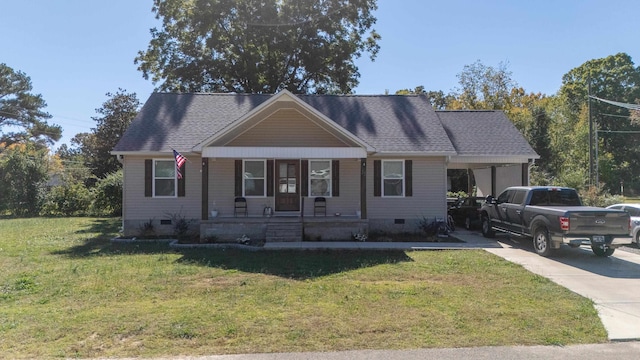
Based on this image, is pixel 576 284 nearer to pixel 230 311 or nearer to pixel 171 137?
pixel 230 311

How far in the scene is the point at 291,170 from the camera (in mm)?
15500

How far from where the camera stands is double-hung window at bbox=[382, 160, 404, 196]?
1556 cm

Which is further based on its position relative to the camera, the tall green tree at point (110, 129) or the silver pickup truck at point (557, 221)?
the tall green tree at point (110, 129)

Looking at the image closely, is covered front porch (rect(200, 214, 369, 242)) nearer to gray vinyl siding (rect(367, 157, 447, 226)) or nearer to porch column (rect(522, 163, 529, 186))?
gray vinyl siding (rect(367, 157, 447, 226))

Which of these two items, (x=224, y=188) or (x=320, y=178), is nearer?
(x=224, y=188)

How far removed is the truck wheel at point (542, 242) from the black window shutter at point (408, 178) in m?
5.01

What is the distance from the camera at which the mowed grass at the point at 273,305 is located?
5.08 m

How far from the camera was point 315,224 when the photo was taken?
13742 mm

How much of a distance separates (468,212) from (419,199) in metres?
3.37

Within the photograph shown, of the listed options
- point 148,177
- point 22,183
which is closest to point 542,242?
point 148,177

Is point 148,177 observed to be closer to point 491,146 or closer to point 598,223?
point 491,146

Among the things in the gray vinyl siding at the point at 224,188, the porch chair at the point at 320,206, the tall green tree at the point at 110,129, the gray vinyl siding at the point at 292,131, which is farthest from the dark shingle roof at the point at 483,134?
the tall green tree at the point at 110,129

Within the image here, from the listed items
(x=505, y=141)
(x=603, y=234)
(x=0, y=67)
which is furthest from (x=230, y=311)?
(x=0, y=67)

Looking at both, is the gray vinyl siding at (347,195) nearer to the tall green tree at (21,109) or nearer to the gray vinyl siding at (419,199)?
the gray vinyl siding at (419,199)
